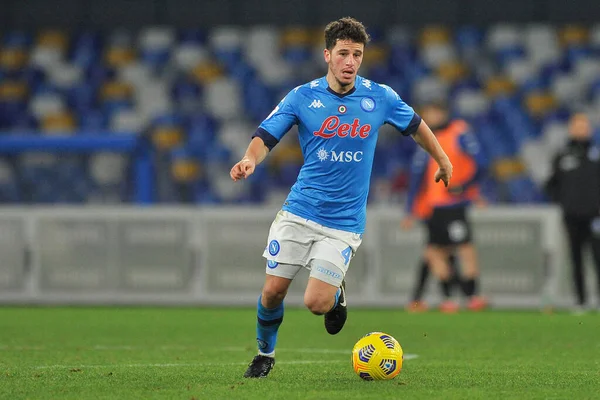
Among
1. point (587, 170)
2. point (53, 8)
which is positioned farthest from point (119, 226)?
point (53, 8)

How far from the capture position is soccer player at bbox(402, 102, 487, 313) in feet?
42.0

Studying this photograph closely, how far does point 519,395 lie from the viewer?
19.3 feet

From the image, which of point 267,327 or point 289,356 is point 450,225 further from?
point 267,327

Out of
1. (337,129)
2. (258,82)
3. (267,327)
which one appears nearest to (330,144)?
(337,129)

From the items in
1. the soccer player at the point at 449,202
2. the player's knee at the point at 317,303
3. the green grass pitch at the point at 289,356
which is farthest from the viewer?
the soccer player at the point at 449,202

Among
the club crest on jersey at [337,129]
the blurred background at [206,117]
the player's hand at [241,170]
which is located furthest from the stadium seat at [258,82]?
the player's hand at [241,170]

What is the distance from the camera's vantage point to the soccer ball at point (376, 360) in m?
6.52

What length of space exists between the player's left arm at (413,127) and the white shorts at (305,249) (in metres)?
0.75

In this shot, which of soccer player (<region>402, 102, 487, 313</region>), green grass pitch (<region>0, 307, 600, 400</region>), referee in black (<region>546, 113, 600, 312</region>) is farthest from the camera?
referee in black (<region>546, 113, 600, 312</region>)

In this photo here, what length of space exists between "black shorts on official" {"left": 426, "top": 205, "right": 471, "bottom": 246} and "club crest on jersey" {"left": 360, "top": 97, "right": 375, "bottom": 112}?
Result: 21.0 feet

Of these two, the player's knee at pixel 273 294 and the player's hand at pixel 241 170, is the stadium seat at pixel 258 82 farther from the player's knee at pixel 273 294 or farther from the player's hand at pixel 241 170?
the player's hand at pixel 241 170

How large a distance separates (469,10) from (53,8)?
25.2ft

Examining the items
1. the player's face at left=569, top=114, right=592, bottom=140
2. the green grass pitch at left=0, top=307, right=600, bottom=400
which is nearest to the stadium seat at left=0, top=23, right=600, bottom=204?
the player's face at left=569, top=114, right=592, bottom=140

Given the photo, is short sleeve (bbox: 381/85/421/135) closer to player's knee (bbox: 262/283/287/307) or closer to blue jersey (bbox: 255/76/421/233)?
blue jersey (bbox: 255/76/421/233)
